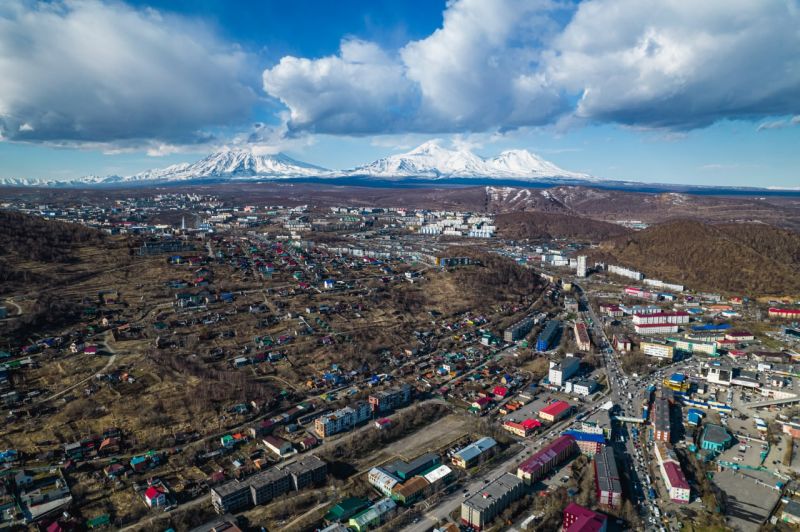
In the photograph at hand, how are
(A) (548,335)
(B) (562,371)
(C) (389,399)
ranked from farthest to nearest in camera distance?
1. (A) (548,335)
2. (B) (562,371)
3. (C) (389,399)

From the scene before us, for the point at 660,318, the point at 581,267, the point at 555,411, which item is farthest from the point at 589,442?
the point at 581,267

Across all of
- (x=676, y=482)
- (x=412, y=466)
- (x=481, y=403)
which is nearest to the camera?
(x=676, y=482)

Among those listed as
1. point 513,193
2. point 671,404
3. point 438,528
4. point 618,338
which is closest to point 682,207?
point 513,193

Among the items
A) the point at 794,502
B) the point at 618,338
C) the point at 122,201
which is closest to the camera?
the point at 794,502

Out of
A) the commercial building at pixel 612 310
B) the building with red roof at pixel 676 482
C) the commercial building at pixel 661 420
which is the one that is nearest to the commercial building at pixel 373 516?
the building with red roof at pixel 676 482

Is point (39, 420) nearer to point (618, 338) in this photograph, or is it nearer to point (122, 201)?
point (618, 338)

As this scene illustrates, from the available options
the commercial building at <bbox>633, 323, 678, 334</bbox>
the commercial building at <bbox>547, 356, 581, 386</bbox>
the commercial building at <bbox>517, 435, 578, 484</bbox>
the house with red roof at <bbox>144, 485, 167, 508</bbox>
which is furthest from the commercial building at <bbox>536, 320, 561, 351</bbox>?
the house with red roof at <bbox>144, 485, 167, 508</bbox>

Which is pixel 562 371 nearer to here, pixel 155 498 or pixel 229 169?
pixel 155 498
